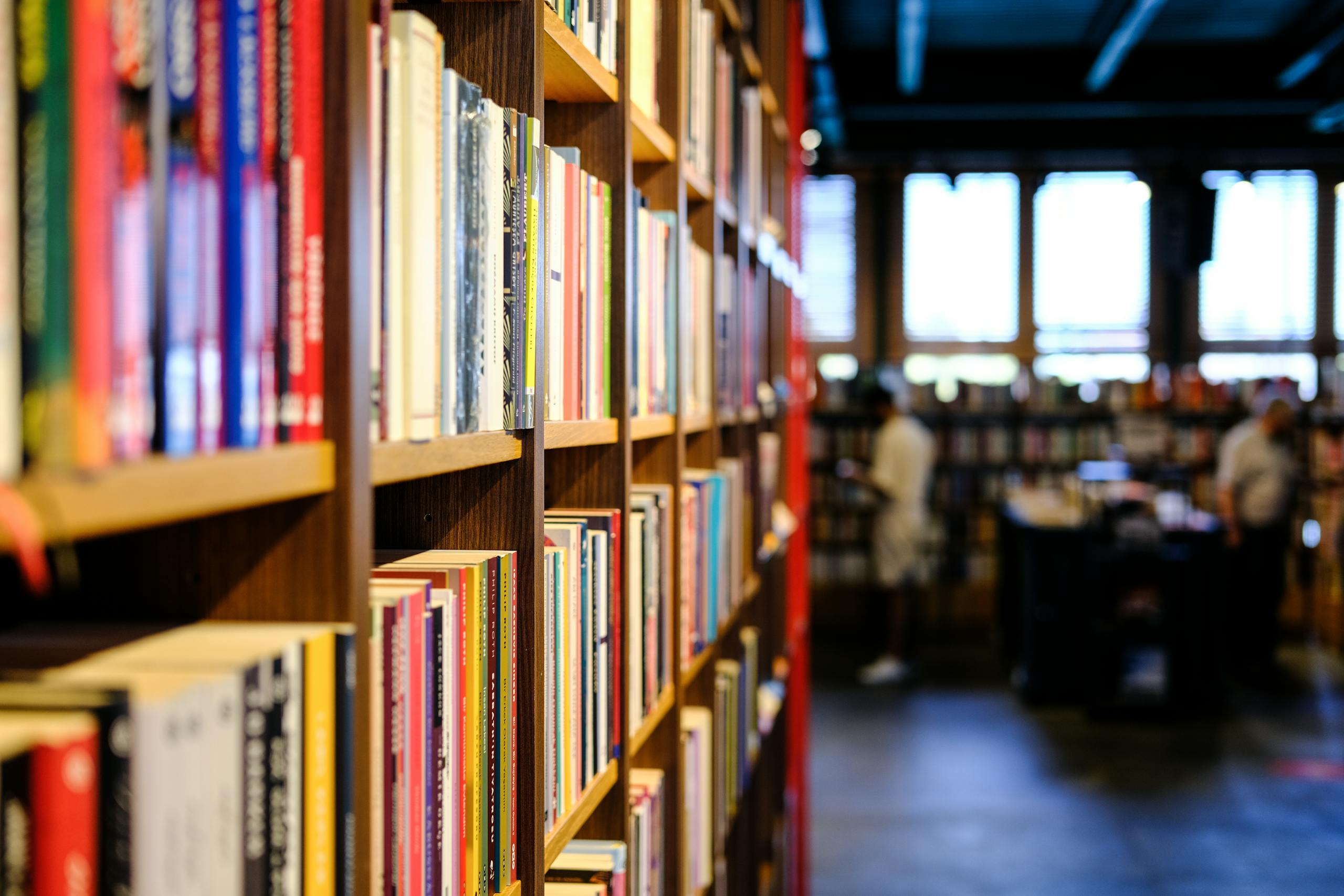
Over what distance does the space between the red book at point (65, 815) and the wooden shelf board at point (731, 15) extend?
2189mm

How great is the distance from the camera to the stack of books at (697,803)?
6.52ft

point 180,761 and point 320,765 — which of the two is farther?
point 320,765

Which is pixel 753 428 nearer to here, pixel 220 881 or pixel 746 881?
pixel 746 881

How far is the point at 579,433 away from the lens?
133cm

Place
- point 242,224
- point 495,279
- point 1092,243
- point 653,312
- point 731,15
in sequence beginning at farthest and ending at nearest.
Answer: point 1092,243, point 731,15, point 653,312, point 495,279, point 242,224

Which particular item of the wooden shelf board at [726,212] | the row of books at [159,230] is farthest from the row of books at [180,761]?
the wooden shelf board at [726,212]

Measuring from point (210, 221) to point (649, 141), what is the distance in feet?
3.68

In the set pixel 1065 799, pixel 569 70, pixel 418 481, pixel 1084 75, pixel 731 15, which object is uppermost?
pixel 1084 75

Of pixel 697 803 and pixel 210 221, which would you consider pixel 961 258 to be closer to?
pixel 697 803

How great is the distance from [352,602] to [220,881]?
17 cm

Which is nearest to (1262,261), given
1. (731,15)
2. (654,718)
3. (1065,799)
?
(1065,799)

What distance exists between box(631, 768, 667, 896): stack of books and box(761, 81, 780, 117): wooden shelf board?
2026 millimetres

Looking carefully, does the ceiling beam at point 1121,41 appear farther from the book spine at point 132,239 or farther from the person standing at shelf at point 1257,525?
the book spine at point 132,239

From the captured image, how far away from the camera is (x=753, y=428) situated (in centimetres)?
327
